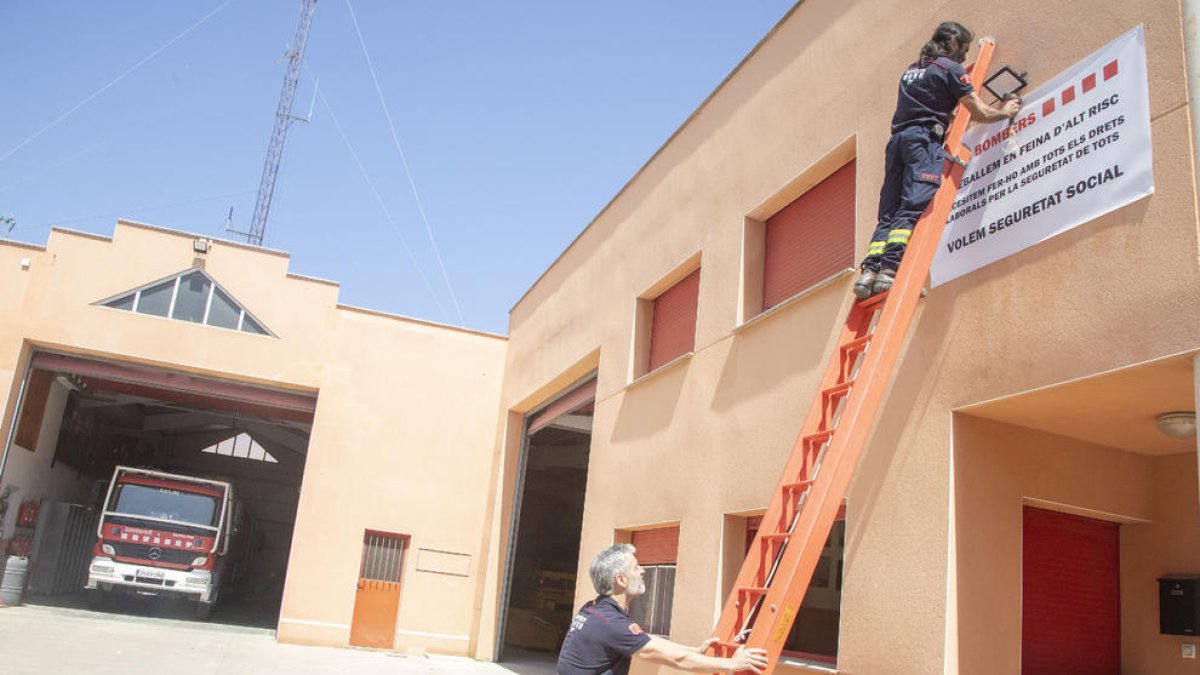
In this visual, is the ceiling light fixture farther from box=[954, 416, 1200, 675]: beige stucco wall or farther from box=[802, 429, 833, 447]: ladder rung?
box=[802, 429, 833, 447]: ladder rung

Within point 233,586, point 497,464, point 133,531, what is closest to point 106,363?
point 133,531

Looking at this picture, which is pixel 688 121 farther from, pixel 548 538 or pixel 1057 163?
pixel 548 538

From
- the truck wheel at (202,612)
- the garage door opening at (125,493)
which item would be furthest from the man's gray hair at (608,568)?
the truck wheel at (202,612)

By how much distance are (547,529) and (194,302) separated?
10810 millimetres

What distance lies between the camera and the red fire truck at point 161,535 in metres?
17.0

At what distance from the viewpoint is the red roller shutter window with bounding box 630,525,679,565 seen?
30.2ft

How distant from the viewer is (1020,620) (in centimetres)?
534

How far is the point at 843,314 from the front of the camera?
686cm

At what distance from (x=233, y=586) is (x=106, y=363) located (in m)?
11.4

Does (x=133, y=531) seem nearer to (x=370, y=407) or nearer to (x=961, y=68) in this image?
(x=370, y=407)

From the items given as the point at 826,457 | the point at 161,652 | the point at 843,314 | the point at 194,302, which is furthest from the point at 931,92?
the point at 194,302

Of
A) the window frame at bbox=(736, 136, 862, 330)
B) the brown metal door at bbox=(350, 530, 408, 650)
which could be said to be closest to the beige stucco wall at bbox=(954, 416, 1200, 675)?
the window frame at bbox=(736, 136, 862, 330)

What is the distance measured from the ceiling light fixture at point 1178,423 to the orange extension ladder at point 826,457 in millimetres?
1508

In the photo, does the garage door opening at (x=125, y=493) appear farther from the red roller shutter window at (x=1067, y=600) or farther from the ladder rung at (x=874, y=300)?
the red roller shutter window at (x=1067, y=600)
